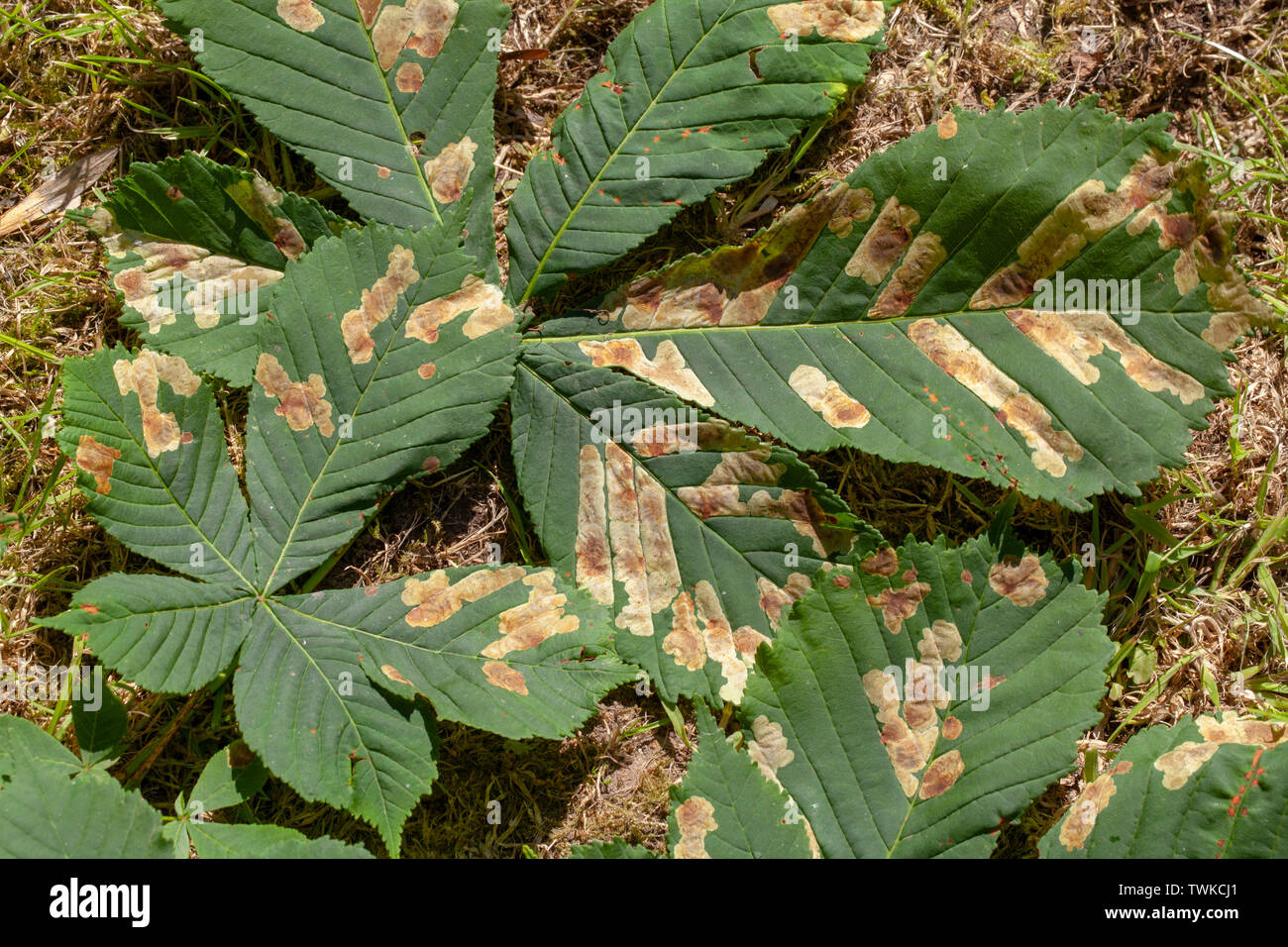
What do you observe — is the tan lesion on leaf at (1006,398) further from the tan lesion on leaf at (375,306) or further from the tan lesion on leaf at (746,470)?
the tan lesion on leaf at (375,306)

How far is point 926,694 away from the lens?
1925 millimetres

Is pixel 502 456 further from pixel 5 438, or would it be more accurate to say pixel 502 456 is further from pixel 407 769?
pixel 5 438

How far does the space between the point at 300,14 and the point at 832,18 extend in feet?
3.57

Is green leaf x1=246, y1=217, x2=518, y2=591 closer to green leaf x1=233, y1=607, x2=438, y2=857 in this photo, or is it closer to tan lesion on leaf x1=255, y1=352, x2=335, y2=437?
tan lesion on leaf x1=255, y1=352, x2=335, y2=437

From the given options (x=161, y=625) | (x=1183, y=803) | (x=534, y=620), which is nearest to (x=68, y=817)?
(x=161, y=625)

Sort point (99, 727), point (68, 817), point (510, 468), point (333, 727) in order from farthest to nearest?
point (510, 468), point (99, 727), point (333, 727), point (68, 817)

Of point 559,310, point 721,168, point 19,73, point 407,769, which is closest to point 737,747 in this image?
point 407,769

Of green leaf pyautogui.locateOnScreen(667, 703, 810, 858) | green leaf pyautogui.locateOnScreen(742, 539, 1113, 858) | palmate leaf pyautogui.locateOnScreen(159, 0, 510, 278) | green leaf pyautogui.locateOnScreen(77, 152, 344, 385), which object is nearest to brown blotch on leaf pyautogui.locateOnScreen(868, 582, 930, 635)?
green leaf pyautogui.locateOnScreen(742, 539, 1113, 858)

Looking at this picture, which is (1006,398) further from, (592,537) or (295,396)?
(295,396)

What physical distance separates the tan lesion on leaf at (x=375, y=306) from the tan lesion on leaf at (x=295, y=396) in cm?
10

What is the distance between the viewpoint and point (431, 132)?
2.07 metres

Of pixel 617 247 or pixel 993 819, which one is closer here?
pixel 993 819

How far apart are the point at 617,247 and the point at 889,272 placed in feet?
1.82

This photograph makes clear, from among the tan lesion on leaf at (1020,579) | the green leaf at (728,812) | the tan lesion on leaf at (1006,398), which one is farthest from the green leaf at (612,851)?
the tan lesion on leaf at (1006,398)
